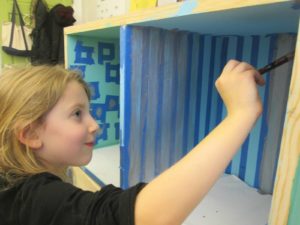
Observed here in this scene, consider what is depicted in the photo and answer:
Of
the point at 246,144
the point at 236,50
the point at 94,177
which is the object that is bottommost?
the point at 94,177

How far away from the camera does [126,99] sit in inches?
26.4

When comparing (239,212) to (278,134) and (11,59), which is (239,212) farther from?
(11,59)

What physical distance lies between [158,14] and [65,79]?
210 mm

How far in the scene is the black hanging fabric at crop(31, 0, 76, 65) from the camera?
195cm

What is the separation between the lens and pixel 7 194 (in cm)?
47

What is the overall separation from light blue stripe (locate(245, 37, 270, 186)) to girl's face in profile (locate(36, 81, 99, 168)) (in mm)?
454

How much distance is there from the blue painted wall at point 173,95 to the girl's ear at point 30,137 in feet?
0.64

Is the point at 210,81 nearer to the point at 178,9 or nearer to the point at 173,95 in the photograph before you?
the point at 173,95

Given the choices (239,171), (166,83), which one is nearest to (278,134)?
(239,171)

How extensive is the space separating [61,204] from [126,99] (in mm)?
308

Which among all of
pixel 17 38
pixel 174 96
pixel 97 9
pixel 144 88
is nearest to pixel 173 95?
pixel 174 96

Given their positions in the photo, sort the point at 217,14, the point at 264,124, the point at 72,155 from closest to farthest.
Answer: the point at 217,14 → the point at 72,155 → the point at 264,124

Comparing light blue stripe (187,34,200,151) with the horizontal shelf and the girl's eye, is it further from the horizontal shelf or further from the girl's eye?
the girl's eye

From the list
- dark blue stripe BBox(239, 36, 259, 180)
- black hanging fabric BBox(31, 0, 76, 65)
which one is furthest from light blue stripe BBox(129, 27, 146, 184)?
black hanging fabric BBox(31, 0, 76, 65)
